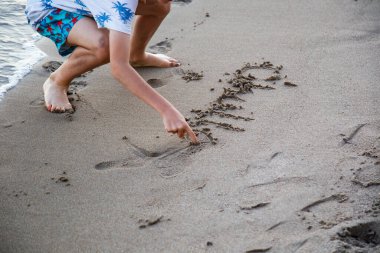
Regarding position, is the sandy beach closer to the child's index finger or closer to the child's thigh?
the child's index finger

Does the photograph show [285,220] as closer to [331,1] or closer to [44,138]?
→ [44,138]

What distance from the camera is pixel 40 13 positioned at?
3.06 metres

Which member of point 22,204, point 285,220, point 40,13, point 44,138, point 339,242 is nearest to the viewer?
point 339,242

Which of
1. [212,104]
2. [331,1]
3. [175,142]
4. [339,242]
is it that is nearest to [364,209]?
[339,242]

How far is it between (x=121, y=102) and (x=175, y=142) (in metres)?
0.59

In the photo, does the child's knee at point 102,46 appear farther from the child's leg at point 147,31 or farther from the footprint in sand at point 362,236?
the footprint in sand at point 362,236

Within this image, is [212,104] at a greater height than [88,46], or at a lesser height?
lesser

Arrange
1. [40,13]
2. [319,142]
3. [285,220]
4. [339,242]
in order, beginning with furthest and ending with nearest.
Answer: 1. [40,13]
2. [319,142]
3. [285,220]
4. [339,242]

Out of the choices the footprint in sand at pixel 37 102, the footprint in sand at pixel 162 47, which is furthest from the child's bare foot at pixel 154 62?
the footprint in sand at pixel 37 102

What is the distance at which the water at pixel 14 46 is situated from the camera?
11.7 feet

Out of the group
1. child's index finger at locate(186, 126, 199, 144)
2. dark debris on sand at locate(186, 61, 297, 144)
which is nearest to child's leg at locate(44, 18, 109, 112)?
dark debris on sand at locate(186, 61, 297, 144)

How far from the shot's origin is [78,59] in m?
3.07

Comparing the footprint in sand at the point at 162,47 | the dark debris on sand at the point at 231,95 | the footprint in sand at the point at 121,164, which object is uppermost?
the footprint in sand at the point at 162,47

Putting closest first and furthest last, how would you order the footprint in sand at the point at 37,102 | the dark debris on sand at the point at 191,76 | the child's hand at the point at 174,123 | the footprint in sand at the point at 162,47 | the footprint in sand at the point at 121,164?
the child's hand at the point at 174,123 → the footprint in sand at the point at 121,164 → the footprint in sand at the point at 37,102 → the dark debris on sand at the point at 191,76 → the footprint in sand at the point at 162,47
